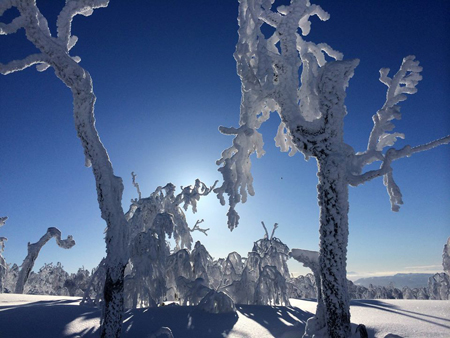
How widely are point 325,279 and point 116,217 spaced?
4.27 metres

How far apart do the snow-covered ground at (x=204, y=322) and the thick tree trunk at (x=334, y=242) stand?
5.08 ft

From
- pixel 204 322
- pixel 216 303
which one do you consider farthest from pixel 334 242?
pixel 216 303

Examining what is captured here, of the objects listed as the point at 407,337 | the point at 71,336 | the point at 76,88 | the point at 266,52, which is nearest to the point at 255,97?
the point at 266,52

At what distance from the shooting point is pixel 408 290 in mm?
37094

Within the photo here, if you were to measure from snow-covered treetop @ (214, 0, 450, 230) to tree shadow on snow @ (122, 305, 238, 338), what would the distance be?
2.69m

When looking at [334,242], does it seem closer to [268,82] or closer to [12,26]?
[268,82]

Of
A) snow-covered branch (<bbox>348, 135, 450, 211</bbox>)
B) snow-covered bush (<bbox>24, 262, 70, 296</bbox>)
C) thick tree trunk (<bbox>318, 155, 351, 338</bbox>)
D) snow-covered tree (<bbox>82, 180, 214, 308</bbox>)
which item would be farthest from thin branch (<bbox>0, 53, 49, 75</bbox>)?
Answer: snow-covered bush (<bbox>24, 262, 70, 296</bbox>)

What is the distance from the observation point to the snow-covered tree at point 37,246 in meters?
15.5

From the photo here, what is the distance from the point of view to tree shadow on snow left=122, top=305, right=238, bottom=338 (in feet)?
A: 20.5

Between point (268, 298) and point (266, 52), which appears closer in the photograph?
point (266, 52)

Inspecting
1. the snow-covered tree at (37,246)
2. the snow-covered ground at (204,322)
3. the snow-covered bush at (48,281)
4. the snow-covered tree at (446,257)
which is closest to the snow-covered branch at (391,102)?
the snow-covered ground at (204,322)

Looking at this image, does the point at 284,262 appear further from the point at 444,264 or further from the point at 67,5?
the point at 67,5

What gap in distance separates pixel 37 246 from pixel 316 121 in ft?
57.8

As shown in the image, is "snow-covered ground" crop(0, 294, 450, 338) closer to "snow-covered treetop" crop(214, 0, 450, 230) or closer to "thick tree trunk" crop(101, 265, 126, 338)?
"thick tree trunk" crop(101, 265, 126, 338)
